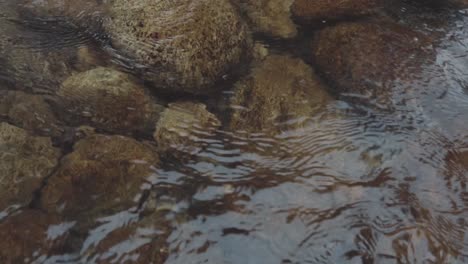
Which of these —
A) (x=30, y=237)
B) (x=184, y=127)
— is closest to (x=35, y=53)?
(x=184, y=127)

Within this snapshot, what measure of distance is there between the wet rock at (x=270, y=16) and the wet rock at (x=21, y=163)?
130 inches

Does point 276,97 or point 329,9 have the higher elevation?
point 329,9

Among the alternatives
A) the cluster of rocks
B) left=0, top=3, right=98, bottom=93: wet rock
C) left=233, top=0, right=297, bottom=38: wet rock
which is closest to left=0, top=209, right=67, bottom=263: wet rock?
the cluster of rocks

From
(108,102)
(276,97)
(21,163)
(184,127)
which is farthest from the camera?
(276,97)

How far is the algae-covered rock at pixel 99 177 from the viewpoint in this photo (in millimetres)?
3943

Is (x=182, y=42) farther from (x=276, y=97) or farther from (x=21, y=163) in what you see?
(x=21, y=163)

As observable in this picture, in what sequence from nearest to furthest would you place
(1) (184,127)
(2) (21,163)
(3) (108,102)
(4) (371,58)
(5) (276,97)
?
(2) (21,163) → (1) (184,127) → (3) (108,102) → (5) (276,97) → (4) (371,58)

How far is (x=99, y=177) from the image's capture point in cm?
412

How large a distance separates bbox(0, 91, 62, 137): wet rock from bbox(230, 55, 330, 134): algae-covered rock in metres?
1.98

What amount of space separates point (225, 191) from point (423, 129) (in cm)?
237

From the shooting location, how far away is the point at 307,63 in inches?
221

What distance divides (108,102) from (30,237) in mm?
1764

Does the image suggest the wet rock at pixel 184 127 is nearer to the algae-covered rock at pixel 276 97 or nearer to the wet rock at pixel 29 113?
the algae-covered rock at pixel 276 97

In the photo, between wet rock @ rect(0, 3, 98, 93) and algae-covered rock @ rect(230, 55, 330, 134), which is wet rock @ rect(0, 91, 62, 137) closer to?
wet rock @ rect(0, 3, 98, 93)
